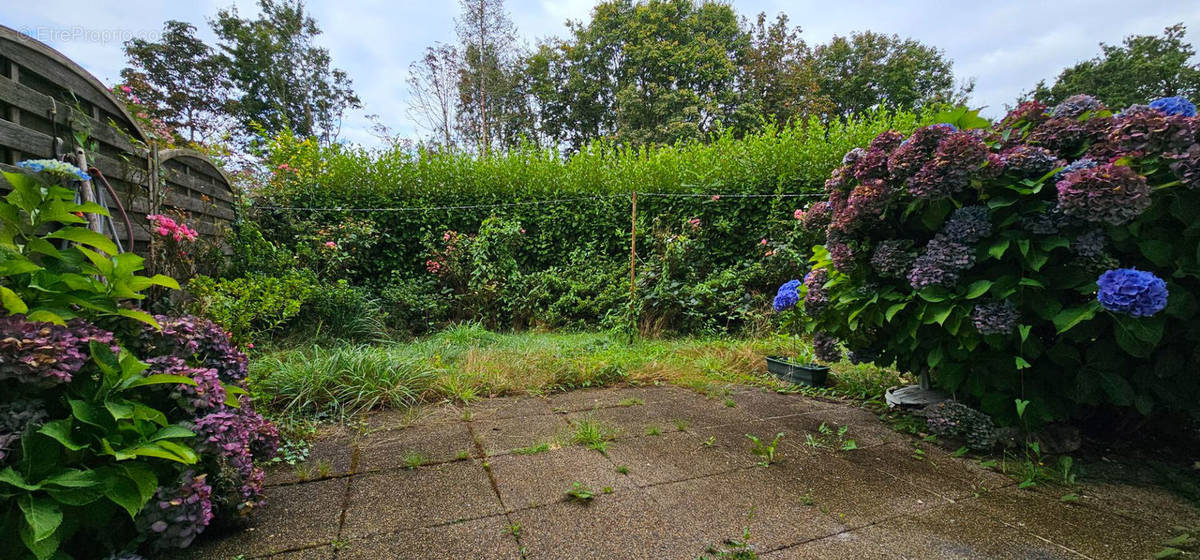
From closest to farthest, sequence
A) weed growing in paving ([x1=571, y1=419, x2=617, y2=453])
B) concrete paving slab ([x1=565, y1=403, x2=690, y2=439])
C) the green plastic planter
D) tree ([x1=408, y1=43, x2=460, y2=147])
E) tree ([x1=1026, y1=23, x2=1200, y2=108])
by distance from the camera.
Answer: weed growing in paving ([x1=571, y1=419, x2=617, y2=453]) < concrete paving slab ([x1=565, y1=403, x2=690, y2=439]) < the green plastic planter < tree ([x1=408, y1=43, x2=460, y2=147]) < tree ([x1=1026, y1=23, x2=1200, y2=108])

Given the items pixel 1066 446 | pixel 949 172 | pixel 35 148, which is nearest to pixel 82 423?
pixel 35 148

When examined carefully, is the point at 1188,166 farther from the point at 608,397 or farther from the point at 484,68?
the point at 484,68

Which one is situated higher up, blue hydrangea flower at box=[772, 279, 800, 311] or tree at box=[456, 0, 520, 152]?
tree at box=[456, 0, 520, 152]

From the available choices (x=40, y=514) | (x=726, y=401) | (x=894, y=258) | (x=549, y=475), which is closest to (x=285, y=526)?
(x=40, y=514)

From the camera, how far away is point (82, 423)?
3.20 ft

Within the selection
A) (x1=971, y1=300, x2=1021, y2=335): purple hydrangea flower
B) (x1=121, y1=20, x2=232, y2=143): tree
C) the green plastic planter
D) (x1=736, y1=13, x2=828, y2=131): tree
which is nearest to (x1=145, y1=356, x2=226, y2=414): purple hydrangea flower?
(x1=971, y1=300, x2=1021, y2=335): purple hydrangea flower

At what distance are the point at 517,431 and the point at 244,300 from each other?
2.11m

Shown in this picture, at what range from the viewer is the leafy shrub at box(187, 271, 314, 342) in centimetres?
258

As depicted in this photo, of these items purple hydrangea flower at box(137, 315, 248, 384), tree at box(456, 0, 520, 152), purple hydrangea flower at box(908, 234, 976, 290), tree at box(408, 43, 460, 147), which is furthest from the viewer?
tree at box(408, 43, 460, 147)

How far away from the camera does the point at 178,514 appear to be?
1.05 metres

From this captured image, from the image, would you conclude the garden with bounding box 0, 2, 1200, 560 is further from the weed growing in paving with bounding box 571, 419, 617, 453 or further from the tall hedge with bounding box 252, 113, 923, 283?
the tall hedge with bounding box 252, 113, 923, 283

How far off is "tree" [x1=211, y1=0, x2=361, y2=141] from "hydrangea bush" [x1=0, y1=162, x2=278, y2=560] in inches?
700

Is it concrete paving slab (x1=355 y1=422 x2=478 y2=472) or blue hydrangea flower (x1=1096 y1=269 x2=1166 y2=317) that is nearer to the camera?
blue hydrangea flower (x1=1096 y1=269 x2=1166 y2=317)

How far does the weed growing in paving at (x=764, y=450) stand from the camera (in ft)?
5.69
